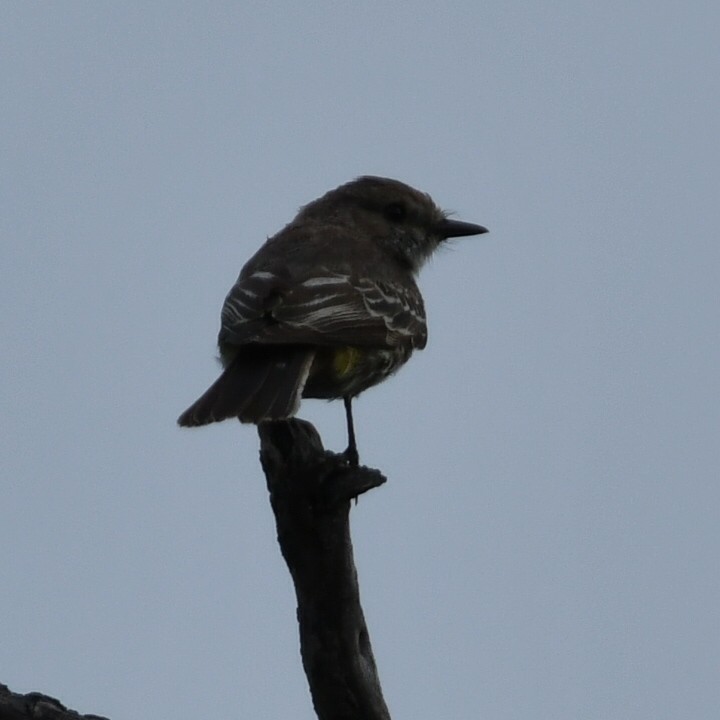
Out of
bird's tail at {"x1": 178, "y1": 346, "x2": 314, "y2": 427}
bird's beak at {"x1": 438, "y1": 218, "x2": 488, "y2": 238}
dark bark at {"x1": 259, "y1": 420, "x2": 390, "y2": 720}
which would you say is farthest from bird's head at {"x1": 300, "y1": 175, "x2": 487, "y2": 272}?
dark bark at {"x1": 259, "y1": 420, "x2": 390, "y2": 720}

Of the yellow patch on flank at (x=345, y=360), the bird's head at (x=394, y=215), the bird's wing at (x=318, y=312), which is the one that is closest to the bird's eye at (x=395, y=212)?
the bird's head at (x=394, y=215)

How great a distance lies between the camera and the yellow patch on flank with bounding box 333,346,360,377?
735cm

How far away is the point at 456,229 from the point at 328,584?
4628 millimetres

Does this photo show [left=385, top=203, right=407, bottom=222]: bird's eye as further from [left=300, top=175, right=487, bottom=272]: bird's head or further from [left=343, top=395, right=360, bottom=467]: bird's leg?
[left=343, top=395, right=360, bottom=467]: bird's leg

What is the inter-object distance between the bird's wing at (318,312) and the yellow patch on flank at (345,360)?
0.35 ft

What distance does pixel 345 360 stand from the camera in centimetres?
739

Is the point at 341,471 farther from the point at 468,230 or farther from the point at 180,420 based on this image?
the point at 468,230

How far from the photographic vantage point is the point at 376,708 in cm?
554

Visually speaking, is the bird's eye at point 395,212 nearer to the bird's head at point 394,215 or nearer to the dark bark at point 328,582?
the bird's head at point 394,215

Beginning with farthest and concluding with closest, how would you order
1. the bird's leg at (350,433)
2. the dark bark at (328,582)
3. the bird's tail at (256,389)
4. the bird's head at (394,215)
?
1. the bird's head at (394,215)
2. the bird's leg at (350,433)
3. the bird's tail at (256,389)
4. the dark bark at (328,582)

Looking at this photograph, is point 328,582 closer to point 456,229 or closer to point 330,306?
point 330,306

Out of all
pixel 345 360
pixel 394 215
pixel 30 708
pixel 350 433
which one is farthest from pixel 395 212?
pixel 30 708

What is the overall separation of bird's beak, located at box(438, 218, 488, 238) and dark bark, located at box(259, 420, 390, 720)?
14.1 ft

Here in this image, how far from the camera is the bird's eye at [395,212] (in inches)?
378
